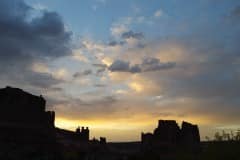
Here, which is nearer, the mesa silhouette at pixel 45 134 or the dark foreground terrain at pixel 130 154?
the dark foreground terrain at pixel 130 154

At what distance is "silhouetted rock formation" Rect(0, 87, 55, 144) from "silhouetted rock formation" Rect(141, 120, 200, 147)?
28441 mm

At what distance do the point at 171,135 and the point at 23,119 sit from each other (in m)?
43.3

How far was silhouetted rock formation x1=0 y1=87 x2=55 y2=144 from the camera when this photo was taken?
86750 mm

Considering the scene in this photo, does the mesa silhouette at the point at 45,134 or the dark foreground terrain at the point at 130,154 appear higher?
the mesa silhouette at the point at 45,134

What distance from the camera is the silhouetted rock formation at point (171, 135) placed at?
340ft

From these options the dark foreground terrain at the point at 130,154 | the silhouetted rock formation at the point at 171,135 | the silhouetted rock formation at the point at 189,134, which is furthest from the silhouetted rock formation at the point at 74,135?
the silhouetted rock formation at the point at 189,134

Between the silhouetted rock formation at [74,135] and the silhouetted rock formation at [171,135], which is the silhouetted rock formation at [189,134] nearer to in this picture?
the silhouetted rock formation at [171,135]

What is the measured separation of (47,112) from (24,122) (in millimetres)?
9832

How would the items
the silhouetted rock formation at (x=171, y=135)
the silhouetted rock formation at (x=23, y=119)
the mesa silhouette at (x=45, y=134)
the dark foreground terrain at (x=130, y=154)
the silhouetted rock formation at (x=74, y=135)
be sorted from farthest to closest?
the silhouetted rock formation at (x=74, y=135) → the silhouetted rock formation at (x=171, y=135) → the silhouetted rock formation at (x=23, y=119) → the mesa silhouette at (x=45, y=134) → the dark foreground terrain at (x=130, y=154)

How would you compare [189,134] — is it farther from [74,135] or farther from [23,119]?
[23,119]

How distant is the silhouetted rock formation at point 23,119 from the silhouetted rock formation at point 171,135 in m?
28.4

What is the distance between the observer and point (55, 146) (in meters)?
89.5

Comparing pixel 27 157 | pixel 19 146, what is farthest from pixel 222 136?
pixel 19 146

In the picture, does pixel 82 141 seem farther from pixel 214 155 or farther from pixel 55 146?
pixel 214 155
